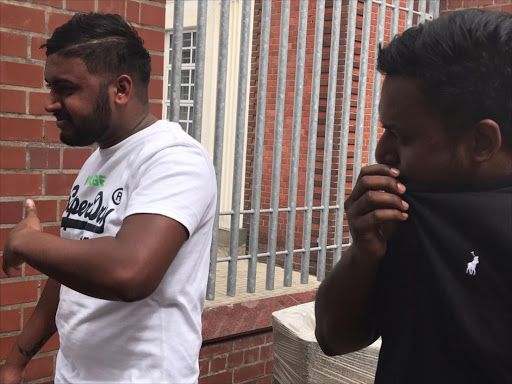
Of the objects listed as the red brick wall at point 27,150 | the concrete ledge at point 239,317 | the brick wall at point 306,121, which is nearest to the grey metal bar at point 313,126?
the concrete ledge at point 239,317

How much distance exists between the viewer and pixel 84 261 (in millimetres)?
1581

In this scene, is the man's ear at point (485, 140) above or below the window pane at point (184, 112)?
below

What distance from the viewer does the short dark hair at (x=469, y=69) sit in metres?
1.11

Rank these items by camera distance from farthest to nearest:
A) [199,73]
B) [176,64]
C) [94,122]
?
[199,73]
[176,64]
[94,122]

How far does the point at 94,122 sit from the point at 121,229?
412 millimetres

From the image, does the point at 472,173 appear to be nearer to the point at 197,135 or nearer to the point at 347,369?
the point at 347,369

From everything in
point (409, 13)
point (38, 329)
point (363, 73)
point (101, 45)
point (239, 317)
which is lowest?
point (239, 317)

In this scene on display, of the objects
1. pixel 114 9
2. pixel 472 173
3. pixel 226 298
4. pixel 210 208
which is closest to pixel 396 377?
pixel 472 173

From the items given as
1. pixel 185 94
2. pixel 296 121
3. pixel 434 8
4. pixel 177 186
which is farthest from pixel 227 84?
pixel 177 186

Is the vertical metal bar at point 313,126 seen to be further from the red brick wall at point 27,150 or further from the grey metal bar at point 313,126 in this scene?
the red brick wall at point 27,150

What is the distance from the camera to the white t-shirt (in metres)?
1.75

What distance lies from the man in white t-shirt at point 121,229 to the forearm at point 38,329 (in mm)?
237

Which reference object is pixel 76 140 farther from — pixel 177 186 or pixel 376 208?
pixel 376 208

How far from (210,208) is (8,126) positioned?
159 cm
